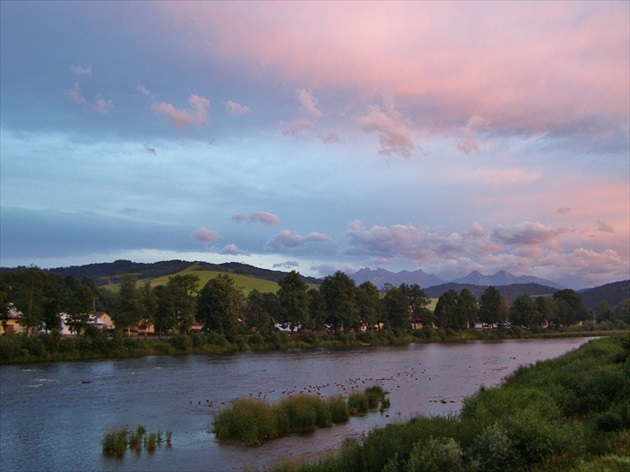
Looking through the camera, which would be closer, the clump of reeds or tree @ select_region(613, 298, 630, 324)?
the clump of reeds

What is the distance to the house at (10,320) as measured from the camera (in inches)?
3797

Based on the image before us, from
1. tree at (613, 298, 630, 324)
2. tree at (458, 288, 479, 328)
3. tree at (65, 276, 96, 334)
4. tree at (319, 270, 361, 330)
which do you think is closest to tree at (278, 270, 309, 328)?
tree at (319, 270, 361, 330)

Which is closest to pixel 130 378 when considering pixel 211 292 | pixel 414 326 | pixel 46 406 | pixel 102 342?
pixel 46 406

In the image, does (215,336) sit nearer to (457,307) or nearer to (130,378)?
(130,378)

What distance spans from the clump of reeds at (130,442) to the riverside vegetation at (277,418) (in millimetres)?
3152

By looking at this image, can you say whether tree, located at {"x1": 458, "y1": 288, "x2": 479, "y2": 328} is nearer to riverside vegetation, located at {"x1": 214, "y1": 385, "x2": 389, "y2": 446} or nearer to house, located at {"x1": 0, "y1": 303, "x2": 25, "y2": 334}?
house, located at {"x1": 0, "y1": 303, "x2": 25, "y2": 334}

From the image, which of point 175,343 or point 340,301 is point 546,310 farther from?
point 175,343

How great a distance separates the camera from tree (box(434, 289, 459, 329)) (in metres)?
153

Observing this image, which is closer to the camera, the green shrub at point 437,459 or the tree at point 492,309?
the green shrub at point 437,459

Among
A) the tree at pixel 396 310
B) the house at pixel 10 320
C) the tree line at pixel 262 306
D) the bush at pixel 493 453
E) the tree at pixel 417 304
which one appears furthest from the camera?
the tree at pixel 417 304

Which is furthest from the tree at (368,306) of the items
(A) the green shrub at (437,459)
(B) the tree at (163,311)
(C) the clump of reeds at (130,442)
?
(A) the green shrub at (437,459)

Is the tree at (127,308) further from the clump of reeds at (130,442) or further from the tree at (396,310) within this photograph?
the clump of reeds at (130,442)

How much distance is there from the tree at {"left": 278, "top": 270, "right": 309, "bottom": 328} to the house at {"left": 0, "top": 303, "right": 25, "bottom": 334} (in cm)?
5184

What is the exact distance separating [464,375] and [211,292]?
206ft
